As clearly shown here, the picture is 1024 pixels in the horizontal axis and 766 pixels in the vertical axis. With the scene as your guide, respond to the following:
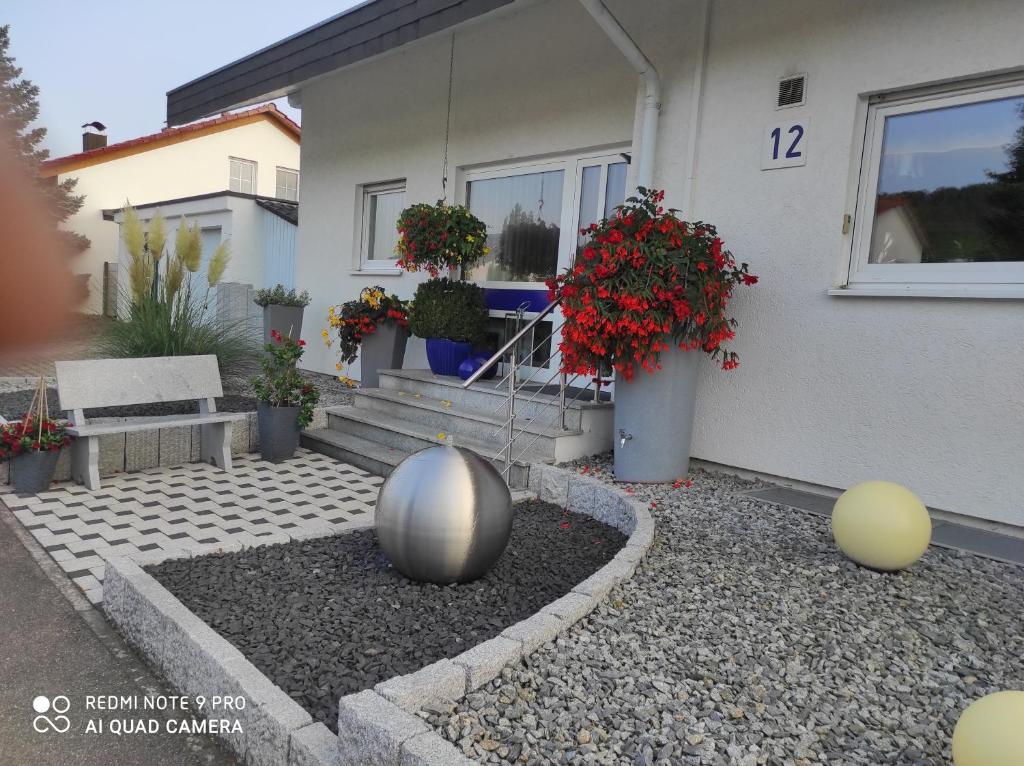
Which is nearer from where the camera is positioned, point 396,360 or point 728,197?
point 728,197

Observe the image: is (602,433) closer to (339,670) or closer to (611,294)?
(611,294)

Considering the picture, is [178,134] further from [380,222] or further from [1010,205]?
[1010,205]

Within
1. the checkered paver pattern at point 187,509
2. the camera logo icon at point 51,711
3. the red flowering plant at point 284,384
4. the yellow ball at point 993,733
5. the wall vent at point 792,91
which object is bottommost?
the camera logo icon at point 51,711

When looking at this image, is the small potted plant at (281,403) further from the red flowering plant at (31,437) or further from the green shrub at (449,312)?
the red flowering plant at (31,437)

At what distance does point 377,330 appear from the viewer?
7.30 m

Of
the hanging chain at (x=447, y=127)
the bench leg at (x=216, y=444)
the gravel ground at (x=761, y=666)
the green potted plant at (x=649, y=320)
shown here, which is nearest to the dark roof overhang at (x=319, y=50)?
the hanging chain at (x=447, y=127)

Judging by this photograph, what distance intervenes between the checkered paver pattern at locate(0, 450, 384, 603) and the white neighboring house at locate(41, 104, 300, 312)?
11457mm

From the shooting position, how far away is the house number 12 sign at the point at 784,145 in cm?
448

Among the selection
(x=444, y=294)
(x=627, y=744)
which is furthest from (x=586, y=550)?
(x=444, y=294)

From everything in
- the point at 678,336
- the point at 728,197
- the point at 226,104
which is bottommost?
the point at 678,336

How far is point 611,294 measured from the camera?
164 inches

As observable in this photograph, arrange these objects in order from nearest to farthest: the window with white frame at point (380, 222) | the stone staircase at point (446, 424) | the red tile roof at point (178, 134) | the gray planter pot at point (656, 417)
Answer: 1. the gray planter pot at point (656, 417)
2. the stone staircase at point (446, 424)
3. the window with white frame at point (380, 222)
4. the red tile roof at point (178, 134)

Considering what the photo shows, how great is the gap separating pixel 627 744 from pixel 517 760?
31 cm

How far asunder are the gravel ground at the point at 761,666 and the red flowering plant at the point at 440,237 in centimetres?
404
